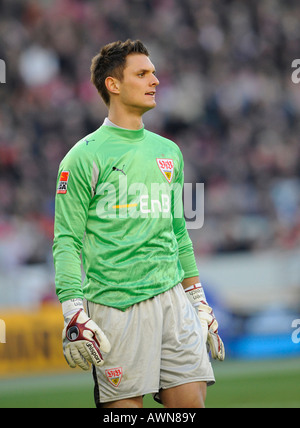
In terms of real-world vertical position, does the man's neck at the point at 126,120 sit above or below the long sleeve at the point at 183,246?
above

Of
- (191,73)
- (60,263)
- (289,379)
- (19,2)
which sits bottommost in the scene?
(289,379)

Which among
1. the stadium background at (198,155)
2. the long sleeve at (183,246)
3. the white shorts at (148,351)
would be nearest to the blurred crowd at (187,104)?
the stadium background at (198,155)

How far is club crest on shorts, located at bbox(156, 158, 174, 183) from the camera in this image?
449 centimetres

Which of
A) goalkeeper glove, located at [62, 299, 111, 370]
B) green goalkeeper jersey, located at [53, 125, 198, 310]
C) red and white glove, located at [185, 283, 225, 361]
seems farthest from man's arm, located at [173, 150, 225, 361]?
goalkeeper glove, located at [62, 299, 111, 370]

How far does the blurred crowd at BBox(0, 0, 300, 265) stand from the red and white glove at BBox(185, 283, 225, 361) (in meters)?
8.37

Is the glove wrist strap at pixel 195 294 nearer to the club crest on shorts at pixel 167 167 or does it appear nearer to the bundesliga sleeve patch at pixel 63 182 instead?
the club crest on shorts at pixel 167 167

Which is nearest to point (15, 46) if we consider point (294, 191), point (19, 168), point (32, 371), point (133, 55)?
point (19, 168)

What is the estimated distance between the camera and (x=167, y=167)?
178 inches

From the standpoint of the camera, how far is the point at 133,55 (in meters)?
4.49

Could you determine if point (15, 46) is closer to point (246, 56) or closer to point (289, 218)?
point (246, 56)

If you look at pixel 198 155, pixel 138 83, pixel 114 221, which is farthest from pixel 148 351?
pixel 198 155

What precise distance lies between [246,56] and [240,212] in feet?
17.6

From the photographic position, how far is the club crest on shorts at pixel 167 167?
4488 mm

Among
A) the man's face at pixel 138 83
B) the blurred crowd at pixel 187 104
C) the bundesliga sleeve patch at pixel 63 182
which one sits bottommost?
the bundesliga sleeve patch at pixel 63 182
